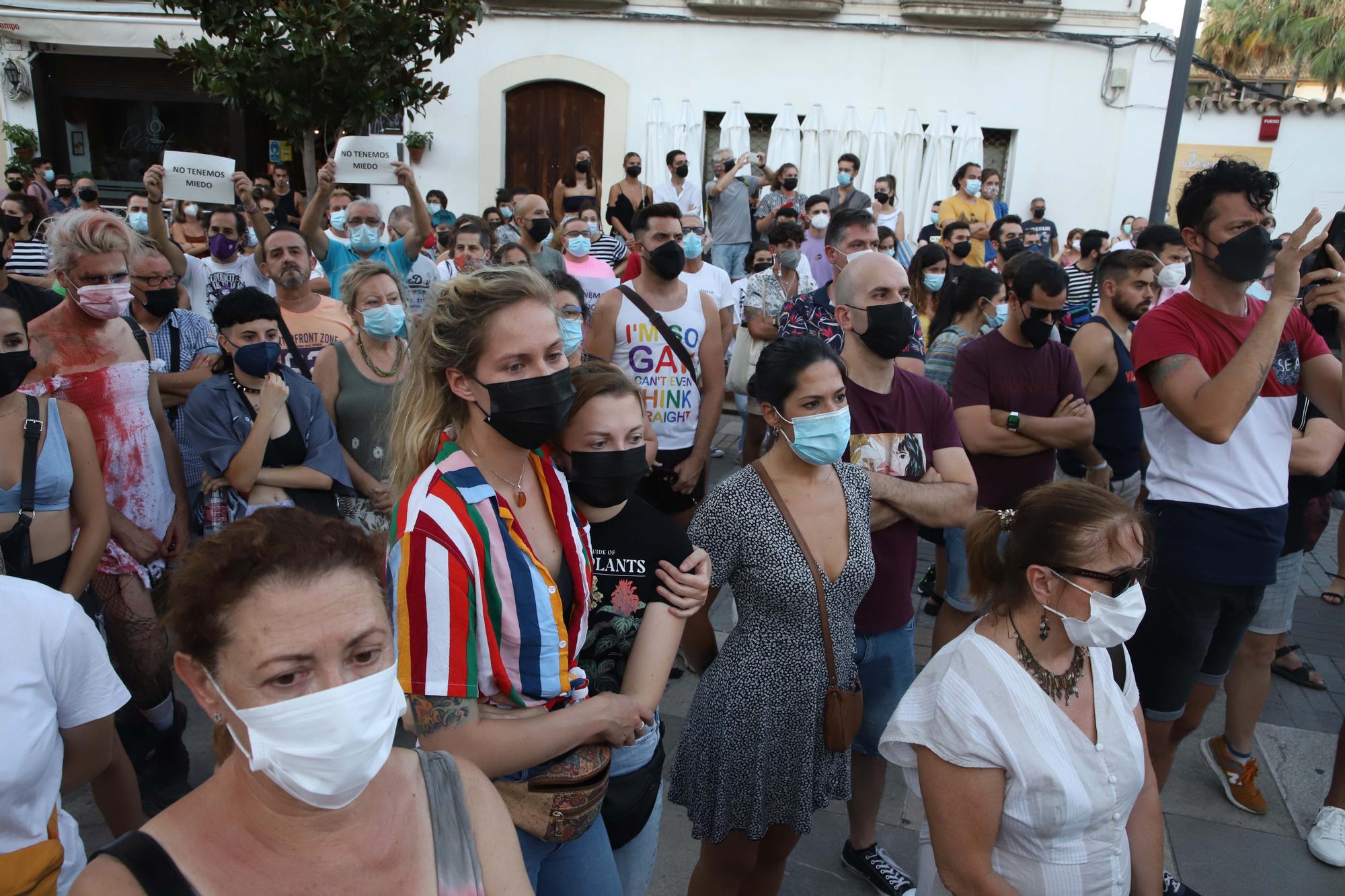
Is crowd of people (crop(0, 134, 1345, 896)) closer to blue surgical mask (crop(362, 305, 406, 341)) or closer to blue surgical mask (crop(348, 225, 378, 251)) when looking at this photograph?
blue surgical mask (crop(362, 305, 406, 341))

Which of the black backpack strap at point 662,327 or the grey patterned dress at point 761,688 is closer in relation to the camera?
the grey patterned dress at point 761,688

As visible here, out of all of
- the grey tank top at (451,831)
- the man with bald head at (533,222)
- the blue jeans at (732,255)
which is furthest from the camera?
the blue jeans at (732,255)

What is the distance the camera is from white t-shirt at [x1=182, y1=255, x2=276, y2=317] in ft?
18.7

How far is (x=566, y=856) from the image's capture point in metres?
1.94

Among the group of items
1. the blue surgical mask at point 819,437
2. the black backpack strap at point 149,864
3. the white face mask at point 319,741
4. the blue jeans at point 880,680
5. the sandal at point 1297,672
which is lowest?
the sandal at point 1297,672

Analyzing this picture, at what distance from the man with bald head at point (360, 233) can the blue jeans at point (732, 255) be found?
546 centimetres

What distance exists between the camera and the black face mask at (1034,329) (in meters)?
3.98

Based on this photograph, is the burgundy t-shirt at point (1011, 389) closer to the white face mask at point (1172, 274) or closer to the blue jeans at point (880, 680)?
the blue jeans at point (880, 680)

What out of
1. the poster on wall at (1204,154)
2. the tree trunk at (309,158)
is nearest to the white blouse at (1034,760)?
the tree trunk at (309,158)

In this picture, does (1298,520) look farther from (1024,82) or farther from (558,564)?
(1024,82)

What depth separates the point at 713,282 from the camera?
6.07 m

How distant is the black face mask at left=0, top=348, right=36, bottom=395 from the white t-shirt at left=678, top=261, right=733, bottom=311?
3.78 metres

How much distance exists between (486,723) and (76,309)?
9.99ft

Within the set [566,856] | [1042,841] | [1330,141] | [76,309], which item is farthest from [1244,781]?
[1330,141]
